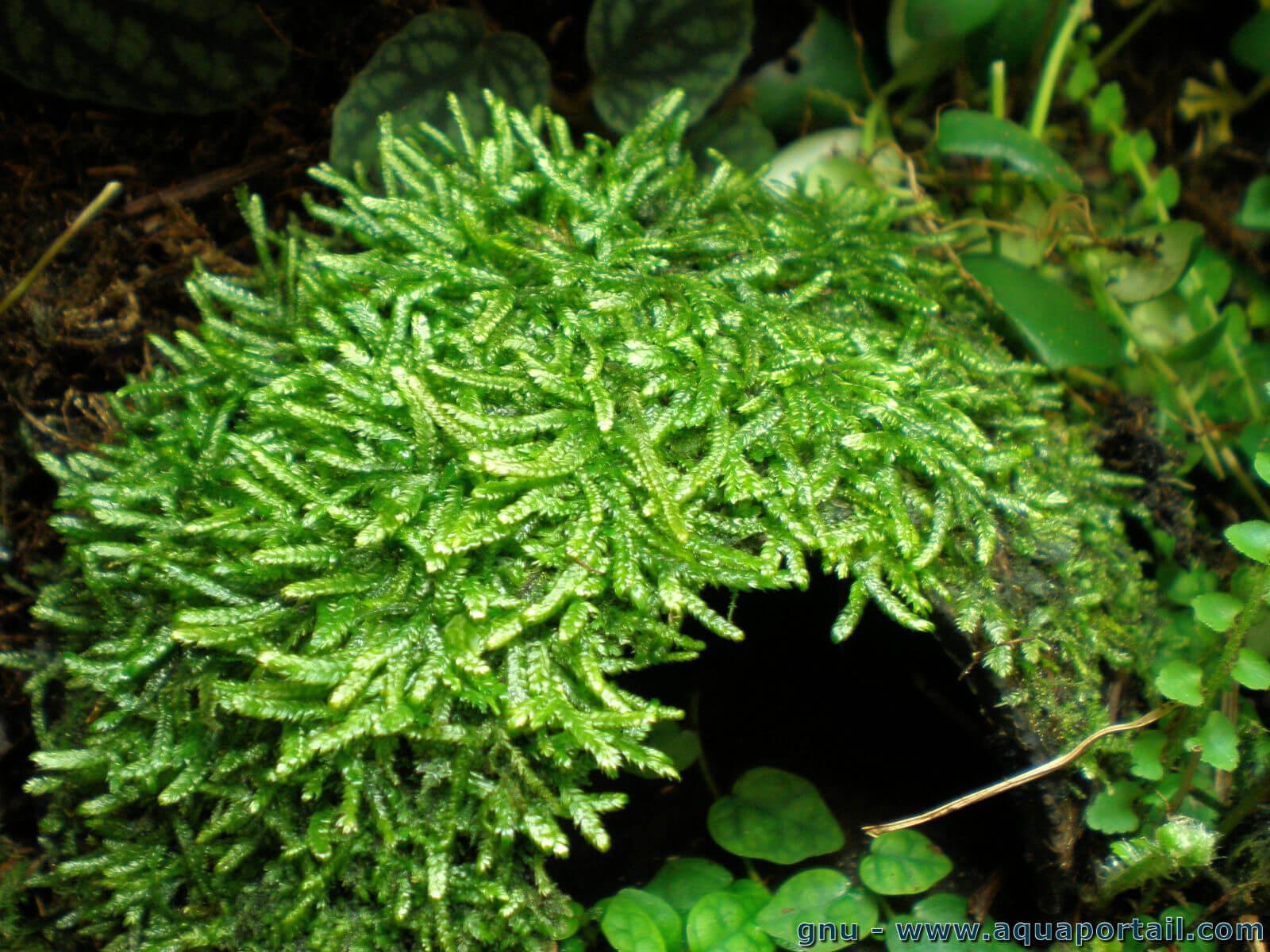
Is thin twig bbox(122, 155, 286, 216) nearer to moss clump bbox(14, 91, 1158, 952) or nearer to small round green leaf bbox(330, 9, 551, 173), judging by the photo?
small round green leaf bbox(330, 9, 551, 173)

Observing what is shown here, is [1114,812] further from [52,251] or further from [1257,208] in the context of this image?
[52,251]

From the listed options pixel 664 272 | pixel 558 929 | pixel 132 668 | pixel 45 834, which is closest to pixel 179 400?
pixel 132 668

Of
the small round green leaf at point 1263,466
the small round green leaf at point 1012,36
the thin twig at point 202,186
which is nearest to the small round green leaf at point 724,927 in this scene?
the small round green leaf at point 1263,466

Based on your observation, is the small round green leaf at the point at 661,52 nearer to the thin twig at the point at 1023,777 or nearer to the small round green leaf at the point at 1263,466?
the small round green leaf at the point at 1263,466

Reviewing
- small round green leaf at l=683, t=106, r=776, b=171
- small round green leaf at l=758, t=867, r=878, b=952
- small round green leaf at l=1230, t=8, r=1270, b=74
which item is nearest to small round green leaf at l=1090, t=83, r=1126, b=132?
small round green leaf at l=1230, t=8, r=1270, b=74

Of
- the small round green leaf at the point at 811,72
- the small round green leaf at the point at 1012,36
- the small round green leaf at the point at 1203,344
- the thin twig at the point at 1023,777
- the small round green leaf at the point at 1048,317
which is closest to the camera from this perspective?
the thin twig at the point at 1023,777

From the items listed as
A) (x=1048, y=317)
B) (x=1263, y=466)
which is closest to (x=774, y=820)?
(x=1263, y=466)
